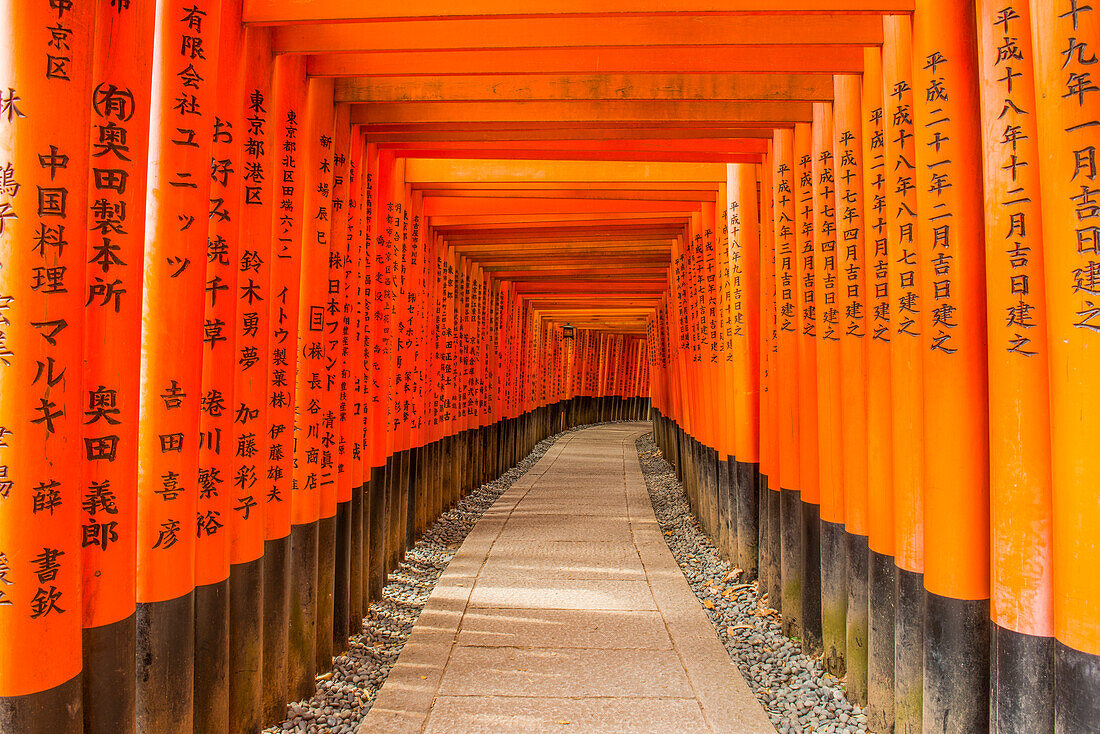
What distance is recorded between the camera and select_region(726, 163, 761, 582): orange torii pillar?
6.22 metres

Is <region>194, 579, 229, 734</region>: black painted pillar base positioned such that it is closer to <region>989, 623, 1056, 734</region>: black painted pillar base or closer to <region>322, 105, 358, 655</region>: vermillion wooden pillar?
<region>322, 105, 358, 655</region>: vermillion wooden pillar

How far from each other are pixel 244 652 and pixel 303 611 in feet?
2.27

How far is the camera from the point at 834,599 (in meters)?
4.12

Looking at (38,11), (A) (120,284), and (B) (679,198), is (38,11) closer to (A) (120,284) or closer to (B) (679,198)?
(A) (120,284)

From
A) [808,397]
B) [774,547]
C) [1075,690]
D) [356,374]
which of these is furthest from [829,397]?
[356,374]

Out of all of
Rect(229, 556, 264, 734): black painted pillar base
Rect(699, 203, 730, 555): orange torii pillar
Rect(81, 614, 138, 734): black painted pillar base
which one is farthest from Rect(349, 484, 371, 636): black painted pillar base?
Rect(699, 203, 730, 555): orange torii pillar

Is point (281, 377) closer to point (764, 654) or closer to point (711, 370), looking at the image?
point (764, 654)

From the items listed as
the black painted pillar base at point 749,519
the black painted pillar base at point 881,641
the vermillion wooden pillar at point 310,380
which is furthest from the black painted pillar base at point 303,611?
the black painted pillar base at point 749,519

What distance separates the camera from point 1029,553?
2.32 meters

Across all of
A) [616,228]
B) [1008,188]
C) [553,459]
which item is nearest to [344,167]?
[1008,188]

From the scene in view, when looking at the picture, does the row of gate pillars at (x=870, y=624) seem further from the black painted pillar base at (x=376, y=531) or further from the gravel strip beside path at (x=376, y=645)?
the black painted pillar base at (x=376, y=531)

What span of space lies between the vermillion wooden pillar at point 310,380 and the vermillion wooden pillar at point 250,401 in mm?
577

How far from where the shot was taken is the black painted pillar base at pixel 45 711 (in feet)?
6.15

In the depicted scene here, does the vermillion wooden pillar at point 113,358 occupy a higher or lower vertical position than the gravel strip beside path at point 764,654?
higher
